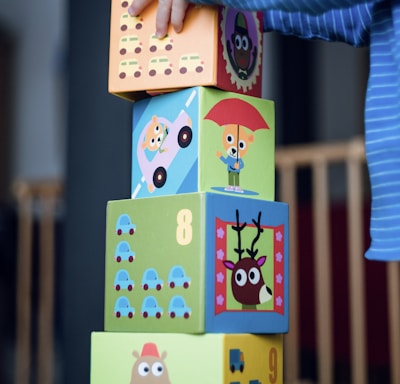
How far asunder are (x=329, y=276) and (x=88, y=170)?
895 millimetres

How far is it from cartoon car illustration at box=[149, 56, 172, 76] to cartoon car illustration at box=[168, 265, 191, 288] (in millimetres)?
322

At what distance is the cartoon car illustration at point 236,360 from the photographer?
1281mm

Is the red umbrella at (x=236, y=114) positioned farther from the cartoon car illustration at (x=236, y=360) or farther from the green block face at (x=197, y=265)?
the cartoon car illustration at (x=236, y=360)

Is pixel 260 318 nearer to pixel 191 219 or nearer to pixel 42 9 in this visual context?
pixel 191 219

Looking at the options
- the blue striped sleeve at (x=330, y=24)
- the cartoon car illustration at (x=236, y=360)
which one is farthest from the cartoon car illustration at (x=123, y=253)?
the blue striped sleeve at (x=330, y=24)

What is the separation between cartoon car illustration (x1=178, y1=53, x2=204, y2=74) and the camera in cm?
135

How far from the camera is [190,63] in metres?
1.36

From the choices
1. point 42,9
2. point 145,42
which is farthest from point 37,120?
point 145,42

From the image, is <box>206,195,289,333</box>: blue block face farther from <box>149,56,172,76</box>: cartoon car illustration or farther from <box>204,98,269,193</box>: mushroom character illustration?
<box>149,56,172,76</box>: cartoon car illustration

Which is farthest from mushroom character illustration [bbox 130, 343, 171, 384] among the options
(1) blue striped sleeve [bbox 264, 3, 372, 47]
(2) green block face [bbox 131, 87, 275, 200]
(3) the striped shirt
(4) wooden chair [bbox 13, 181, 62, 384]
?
(4) wooden chair [bbox 13, 181, 62, 384]

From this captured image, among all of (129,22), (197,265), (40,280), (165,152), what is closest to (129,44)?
(129,22)

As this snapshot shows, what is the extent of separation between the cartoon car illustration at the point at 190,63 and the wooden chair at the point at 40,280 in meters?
1.67

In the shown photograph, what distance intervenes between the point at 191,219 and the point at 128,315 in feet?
0.68

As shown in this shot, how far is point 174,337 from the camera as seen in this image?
131cm
